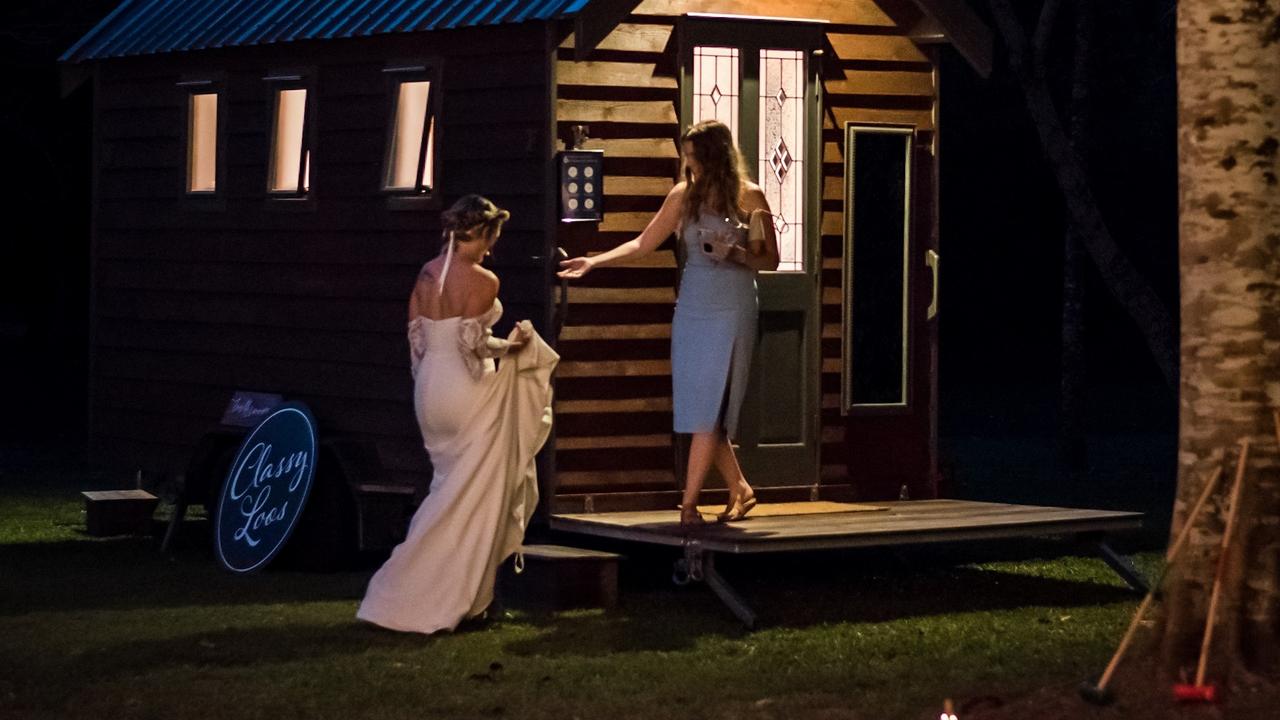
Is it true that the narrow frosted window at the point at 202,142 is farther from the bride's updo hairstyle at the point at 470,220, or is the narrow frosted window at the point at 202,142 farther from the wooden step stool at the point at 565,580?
the wooden step stool at the point at 565,580

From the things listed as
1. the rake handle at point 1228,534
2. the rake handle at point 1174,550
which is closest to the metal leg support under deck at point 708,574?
the rake handle at point 1174,550

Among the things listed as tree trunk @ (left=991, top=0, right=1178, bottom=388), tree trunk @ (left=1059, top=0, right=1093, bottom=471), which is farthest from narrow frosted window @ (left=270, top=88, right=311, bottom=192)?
tree trunk @ (left=1059, top=0, right=1093, bottom=471)

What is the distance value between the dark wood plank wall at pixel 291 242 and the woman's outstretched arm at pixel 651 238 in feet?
1.50

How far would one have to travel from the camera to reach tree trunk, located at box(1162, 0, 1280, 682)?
8.52 meters

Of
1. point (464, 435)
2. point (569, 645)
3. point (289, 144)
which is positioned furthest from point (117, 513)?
point (569, 645)

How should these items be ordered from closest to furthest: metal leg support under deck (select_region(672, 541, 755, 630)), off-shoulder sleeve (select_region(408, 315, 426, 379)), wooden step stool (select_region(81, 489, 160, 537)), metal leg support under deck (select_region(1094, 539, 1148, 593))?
metal leg support under deck (select_region(672, 541, 755, 630)) < off-shoulder sleeve (select_region(408, 315, 426, 379)) < metal leg support under deck (select_region(1094, 539, 1148, 593)) < wooden step stool (select_region(81, 489, 160, 537))

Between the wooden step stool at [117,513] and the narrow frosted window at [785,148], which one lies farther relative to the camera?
the wooden step stool at [117,513]

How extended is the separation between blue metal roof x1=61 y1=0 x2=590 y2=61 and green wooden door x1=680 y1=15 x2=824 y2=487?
1.20 m

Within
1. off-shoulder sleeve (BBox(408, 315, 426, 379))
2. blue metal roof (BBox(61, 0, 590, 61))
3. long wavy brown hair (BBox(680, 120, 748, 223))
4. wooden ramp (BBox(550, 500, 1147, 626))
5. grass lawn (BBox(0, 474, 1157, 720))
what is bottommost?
grass lawn (BBox(0, 474, 1157, 720))

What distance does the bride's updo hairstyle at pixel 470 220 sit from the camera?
10.8 metres

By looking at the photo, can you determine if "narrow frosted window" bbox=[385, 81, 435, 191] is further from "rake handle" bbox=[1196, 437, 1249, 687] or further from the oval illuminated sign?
"rake handle" bbox=[1196, 437, 1249, 687]

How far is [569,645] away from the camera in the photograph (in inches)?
401

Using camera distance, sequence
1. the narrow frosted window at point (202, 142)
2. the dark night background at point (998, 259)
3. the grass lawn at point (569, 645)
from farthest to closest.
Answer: the dark night background at point (998, 259) < the narrow frosted window at point (202, 142) < the grass lawn at point (569, 645)

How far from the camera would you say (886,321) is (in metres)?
13.2
